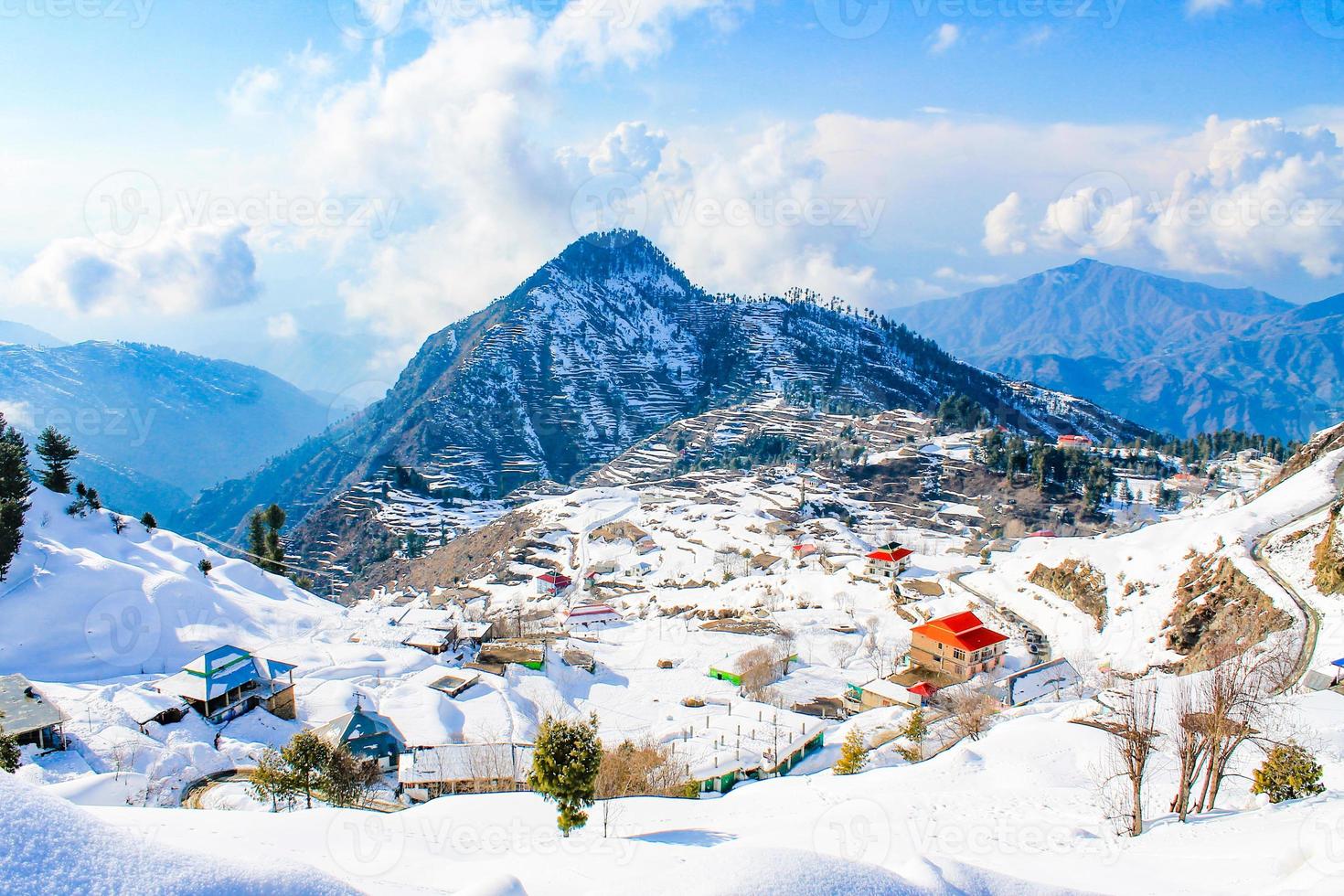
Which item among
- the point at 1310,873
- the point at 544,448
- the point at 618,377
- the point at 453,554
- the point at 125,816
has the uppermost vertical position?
the point at 618,377

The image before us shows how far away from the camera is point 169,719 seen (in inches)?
907

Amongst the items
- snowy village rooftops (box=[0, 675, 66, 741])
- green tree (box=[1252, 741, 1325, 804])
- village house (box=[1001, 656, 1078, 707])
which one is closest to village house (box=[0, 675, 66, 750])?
snowy village rooftops (box=[0, 675, 66, 741])

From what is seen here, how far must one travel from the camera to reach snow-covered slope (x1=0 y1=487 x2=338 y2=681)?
86.9 feet

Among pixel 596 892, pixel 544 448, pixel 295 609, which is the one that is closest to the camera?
pixel 596 892

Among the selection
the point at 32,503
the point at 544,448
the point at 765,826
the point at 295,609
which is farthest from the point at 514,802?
the point at 544,448

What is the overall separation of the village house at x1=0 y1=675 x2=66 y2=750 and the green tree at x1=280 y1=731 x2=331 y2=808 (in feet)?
23.0

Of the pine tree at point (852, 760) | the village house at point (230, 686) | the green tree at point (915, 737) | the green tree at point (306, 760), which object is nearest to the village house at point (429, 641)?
the village house at point (230, 686)

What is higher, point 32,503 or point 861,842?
point 32,503

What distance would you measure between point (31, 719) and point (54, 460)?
31975 mm

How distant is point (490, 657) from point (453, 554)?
55217 millimetres

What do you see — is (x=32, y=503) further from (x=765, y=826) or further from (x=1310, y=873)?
(x=1310, y=873)

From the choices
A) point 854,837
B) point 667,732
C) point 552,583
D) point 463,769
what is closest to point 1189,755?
point 854,837

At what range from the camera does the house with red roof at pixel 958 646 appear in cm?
3650

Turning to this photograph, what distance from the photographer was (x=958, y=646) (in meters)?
36.8
